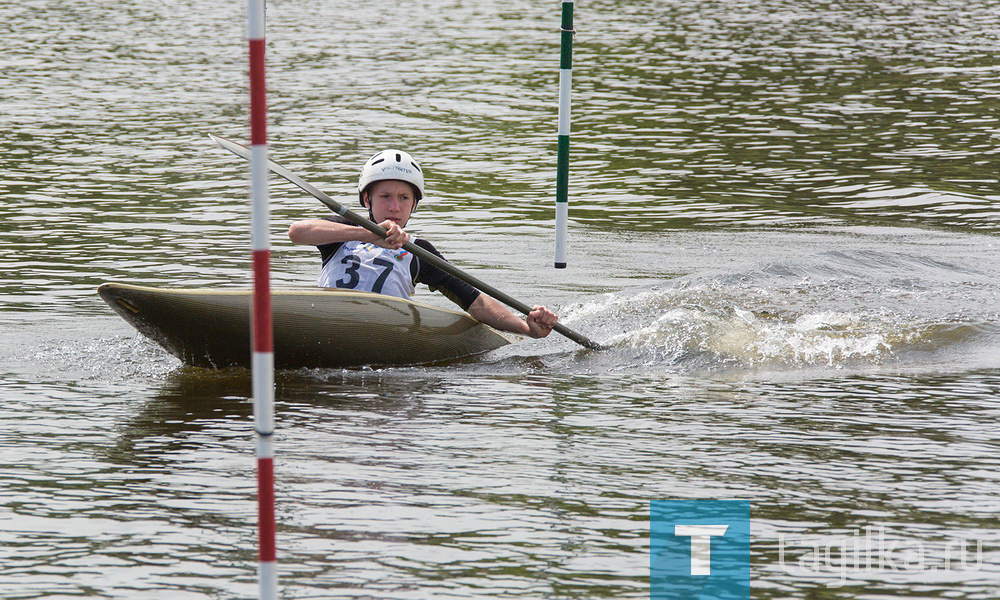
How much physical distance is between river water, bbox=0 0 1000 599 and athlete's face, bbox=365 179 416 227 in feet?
2.54

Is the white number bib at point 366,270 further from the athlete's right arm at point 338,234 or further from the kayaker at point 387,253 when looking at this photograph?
the athlete's right arm at point 338,234

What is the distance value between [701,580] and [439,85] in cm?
1552

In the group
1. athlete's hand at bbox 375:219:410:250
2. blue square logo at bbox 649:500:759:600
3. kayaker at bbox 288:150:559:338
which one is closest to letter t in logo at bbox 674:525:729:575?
blue square logo at bbox 649:500:759:600

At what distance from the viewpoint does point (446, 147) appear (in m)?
15.0

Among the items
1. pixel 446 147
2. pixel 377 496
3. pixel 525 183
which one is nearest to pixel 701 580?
pixel 377 496

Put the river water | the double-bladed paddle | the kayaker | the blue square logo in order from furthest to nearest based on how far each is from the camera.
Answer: the kayaker < the double-bladed paddle < the river water < the blue square logo

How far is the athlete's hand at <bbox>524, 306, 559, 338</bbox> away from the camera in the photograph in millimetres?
7297

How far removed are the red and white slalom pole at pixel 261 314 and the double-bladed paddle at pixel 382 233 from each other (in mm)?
2579

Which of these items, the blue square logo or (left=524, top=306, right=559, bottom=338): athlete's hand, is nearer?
the blue square logo

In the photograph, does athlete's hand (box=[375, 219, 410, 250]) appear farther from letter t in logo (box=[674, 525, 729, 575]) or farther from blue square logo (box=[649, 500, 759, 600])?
letter t in logo (box=[674, 525, 729, 575])

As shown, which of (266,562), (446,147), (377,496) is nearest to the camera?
(266,562)

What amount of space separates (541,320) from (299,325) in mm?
1253

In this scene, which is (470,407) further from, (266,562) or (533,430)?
(266,562)

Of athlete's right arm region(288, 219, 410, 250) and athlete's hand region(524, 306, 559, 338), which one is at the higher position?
athlete's right arm region(288, 219, 410, 250)
